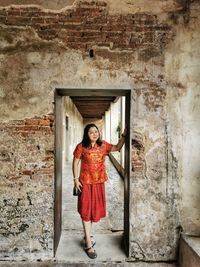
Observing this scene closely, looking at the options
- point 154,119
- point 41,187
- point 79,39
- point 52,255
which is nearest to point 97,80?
point 79,39

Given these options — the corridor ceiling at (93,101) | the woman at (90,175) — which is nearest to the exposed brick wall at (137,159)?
the woman at (90,175)

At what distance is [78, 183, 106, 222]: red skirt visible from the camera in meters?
3.58

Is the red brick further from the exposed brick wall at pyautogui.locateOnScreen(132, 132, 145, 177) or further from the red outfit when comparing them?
the exposed brick wall at pyautogui.locateOnScreen(132, 132, 145, 177)

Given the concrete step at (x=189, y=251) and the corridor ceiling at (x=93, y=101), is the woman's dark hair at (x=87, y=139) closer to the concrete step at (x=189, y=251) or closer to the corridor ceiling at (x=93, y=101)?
the concrete step at (x=189, y=251)

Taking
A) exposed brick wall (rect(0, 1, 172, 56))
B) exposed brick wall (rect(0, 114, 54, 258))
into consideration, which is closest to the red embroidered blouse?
exposed brick wall (rect(0, 114, 54, 258))

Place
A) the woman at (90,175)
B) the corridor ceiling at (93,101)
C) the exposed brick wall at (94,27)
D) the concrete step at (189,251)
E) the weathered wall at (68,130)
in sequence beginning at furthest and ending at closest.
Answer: the corridor ceiling at (93,101) → the weathered wall at (68,130) → the woman at (90,175) → the exposed brick wall at (94,27) → the concrete step at (189,251)

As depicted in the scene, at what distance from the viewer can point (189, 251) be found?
309cm

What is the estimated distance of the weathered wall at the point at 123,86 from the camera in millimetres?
3328

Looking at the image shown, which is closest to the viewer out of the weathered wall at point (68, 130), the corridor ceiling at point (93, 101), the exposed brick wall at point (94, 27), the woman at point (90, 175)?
the exposed brick wall at point (94, 27)

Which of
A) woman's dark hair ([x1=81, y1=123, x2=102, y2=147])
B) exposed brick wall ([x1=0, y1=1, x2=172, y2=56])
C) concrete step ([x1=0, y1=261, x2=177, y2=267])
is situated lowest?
concrete step ([x1=0, y1=261, x2=177, y2=267])

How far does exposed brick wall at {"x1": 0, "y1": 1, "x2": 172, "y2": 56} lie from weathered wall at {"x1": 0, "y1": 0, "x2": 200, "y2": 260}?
0.01m

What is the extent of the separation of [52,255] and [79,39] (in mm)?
2639

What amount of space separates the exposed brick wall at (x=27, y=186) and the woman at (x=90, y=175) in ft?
1.28

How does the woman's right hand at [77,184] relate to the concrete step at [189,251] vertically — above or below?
above
